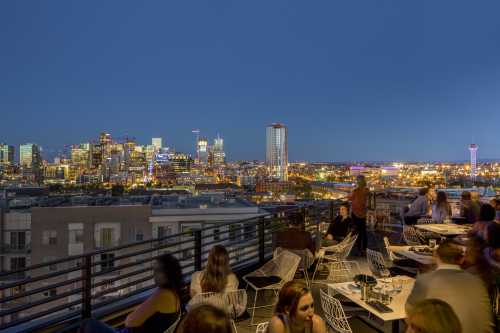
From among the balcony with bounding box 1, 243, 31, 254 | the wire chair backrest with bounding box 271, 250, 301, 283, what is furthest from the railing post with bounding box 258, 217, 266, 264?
the balcony with bounding box 1, 243, 31, 254

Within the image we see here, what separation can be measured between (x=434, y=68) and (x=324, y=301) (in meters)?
44.8

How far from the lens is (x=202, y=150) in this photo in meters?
111

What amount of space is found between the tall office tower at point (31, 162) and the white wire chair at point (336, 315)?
229 ft

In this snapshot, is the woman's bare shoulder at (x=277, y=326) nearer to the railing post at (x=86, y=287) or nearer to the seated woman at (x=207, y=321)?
the seated woman at (x=207, y=321)

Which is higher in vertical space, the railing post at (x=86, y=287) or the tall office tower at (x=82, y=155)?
the tall office tower at (x=82, y=155)

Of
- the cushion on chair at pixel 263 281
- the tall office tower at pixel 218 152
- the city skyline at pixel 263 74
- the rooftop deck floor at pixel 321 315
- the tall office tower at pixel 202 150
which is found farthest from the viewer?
the tall office tower at pixel 218 152

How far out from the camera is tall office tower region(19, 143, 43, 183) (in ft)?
208

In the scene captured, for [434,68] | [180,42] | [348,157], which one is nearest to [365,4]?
[434,68]

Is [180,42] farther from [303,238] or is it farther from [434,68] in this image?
[303,238]

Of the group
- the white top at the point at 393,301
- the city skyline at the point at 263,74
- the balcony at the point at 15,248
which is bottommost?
the balcony at the point at 15,248

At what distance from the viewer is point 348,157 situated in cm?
11175

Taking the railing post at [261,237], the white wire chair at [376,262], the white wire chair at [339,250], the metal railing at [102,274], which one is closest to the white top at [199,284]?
the metal railing at [102,274]

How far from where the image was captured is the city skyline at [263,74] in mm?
39656

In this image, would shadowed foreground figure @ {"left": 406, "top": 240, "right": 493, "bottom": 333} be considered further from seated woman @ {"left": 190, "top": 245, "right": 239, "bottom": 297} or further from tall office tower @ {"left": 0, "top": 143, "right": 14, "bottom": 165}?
tall office tower @ {"left": 0, "top": 143, "right": 14, "bottom": 165}
